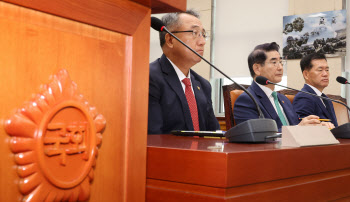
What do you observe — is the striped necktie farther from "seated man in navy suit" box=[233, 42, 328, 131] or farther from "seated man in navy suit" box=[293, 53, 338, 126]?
"seated man in navy suit" box=[293, 53, 338, 126]

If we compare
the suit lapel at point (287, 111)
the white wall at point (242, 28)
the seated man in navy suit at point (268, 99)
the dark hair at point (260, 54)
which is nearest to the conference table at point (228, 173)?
the seated man in navy suit at point (268, 99)

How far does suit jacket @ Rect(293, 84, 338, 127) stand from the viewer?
349cm

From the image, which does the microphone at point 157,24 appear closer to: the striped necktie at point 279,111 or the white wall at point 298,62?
the striped necktie at point 279,111

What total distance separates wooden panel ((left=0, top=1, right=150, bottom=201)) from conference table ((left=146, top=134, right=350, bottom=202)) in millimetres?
49

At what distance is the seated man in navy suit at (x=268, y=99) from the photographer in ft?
8.68

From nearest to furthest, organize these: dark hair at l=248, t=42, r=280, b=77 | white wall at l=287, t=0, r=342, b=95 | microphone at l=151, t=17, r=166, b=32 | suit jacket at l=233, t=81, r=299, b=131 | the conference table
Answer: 1. the conference table
2. microphone at l=151, t=17, r=166, b=32
3. suit jacket at l=233, t=81, r=299, b=131
4. dark hair at l=248, t=42, r=280, b=77
5. white wall at l=287, t=0, r=342, b=95

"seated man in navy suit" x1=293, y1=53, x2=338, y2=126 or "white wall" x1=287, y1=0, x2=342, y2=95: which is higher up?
"white wall" x1=287, y1=0, x2=342, y2=95

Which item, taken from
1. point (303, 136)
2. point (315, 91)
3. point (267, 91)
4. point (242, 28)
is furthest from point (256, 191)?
point (242, 28)

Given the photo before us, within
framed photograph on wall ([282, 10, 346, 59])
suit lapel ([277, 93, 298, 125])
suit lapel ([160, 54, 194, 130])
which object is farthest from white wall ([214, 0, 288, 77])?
suit lapel ([160, 54, 194, 130])

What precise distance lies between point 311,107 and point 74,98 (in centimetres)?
307

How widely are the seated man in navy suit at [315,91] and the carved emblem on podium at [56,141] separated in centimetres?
299

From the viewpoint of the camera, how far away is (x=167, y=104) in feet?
6.62

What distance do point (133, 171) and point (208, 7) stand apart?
5615 mm

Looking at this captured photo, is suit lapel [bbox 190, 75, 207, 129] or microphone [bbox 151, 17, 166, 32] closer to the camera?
microphone [bbox 151, 17, 166, 32]
